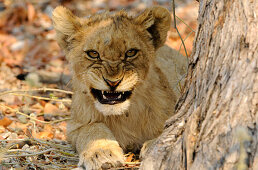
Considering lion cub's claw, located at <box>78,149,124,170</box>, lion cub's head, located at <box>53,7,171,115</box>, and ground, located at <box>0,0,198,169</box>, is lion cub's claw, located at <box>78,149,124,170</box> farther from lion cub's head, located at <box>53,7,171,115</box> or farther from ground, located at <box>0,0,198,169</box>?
lion cub's head, located at <box>53,7,171,115</box>

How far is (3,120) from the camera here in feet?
15.2

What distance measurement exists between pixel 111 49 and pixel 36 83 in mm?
3073

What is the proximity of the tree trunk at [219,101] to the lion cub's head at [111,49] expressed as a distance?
31.7 inches

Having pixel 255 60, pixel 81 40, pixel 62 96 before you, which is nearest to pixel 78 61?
pixel 81 40

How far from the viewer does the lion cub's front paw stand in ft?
10.3

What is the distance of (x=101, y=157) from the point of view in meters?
3.21

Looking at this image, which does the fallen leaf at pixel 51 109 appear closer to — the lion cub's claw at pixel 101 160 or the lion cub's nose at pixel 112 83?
the lion cub's claw at pixel 101 160

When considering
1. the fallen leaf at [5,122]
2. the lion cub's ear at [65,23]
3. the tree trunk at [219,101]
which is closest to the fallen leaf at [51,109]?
the fallen leaf at [5,122]

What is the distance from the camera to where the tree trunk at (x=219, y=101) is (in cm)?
219

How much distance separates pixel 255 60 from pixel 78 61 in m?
1.88

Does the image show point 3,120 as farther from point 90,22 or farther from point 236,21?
point 236,21

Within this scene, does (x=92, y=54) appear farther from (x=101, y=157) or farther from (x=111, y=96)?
(x=101, y=157)

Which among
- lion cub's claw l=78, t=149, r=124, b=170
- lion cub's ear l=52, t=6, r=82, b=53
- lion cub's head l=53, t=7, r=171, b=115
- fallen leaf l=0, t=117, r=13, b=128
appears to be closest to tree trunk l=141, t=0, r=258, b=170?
lion cub's claw l=78, t=149, r=124, b=170

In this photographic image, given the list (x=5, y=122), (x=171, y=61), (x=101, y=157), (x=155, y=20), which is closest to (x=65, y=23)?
(x=155, y=20)
